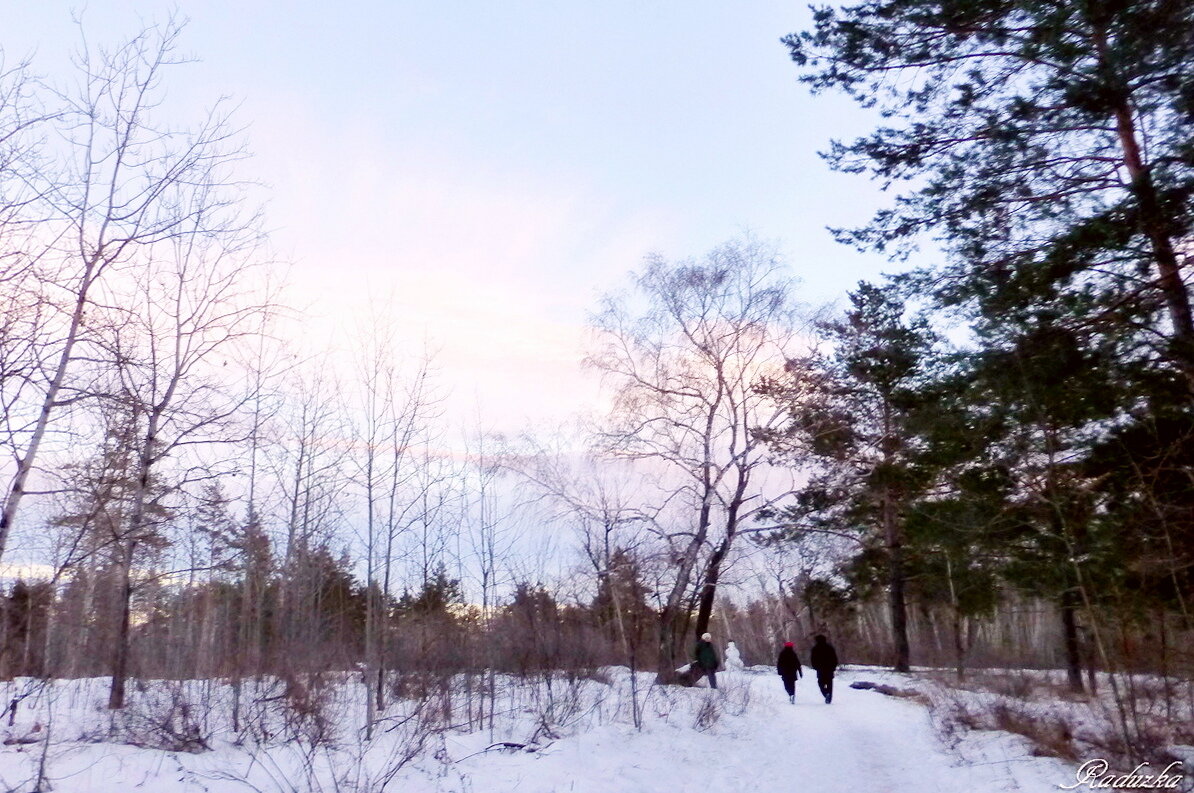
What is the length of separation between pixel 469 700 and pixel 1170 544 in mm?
10502

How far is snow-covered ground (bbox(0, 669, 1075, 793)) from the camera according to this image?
10352 millimetres

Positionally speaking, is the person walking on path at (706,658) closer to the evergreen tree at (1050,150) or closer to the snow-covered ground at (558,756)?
the snow-covered ground at (558,756)

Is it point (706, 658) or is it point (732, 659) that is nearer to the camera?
point (706, 658)

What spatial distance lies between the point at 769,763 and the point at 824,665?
9.42 meters

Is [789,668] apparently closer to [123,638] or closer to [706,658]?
[706,658]

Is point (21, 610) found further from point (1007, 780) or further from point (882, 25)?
point (882, 25)

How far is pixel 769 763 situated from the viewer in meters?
13.8

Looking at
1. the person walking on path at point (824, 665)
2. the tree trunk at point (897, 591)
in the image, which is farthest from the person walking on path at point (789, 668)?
the tree trunk at point (897, 591)

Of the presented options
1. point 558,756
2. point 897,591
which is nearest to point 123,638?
point 558,756

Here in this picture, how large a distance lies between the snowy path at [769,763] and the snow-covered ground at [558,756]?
0.03m

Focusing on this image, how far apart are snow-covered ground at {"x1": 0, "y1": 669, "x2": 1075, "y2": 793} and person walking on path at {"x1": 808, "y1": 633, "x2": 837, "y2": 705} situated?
386 centimetres

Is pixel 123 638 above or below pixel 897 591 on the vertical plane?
below

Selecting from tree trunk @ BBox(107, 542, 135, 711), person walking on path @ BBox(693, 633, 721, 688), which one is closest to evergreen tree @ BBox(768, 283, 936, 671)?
person walking on path @ BBox(693, 633, 721, 688)

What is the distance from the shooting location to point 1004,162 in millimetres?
12164
